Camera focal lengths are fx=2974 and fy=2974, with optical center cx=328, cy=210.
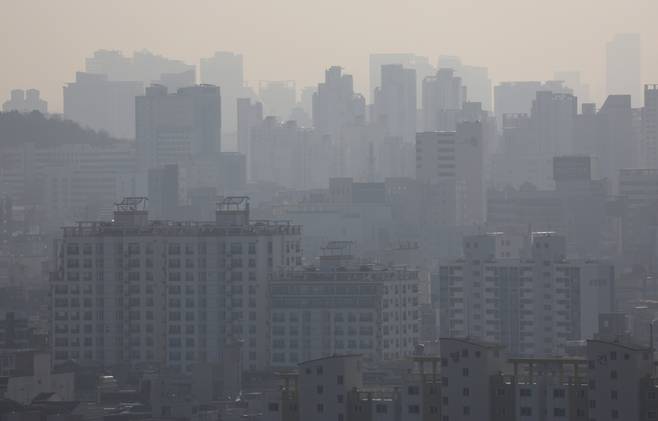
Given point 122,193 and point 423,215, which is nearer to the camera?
point 423,215

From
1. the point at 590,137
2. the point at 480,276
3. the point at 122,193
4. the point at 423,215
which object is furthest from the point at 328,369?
the point at 590,137

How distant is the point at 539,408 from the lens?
3434 cm

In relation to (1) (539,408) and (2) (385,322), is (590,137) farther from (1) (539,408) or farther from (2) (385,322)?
(1) (539,408)

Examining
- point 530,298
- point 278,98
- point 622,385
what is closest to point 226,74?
point 278,98

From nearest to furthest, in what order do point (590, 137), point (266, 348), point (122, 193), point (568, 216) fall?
point (266, 348)
point (568, 216)
point (122, 193)
point (590, 137)

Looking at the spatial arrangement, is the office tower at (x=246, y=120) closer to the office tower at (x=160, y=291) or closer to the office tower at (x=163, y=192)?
the office tower at (x=163, y=192)

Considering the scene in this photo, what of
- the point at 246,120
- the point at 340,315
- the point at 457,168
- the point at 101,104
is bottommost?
the point at 340,315

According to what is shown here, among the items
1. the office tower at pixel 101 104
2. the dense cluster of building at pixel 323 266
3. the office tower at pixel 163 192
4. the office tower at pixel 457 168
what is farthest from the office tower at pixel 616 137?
the office tower at pixel 163 192

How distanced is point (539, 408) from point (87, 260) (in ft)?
78.0

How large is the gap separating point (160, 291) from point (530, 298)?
7574 millimetres

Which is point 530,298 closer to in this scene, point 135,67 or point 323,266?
point 323,266

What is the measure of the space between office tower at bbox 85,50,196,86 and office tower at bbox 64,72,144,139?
9.10 metres

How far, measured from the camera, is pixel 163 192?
323ft

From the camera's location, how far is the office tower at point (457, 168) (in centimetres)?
10300
